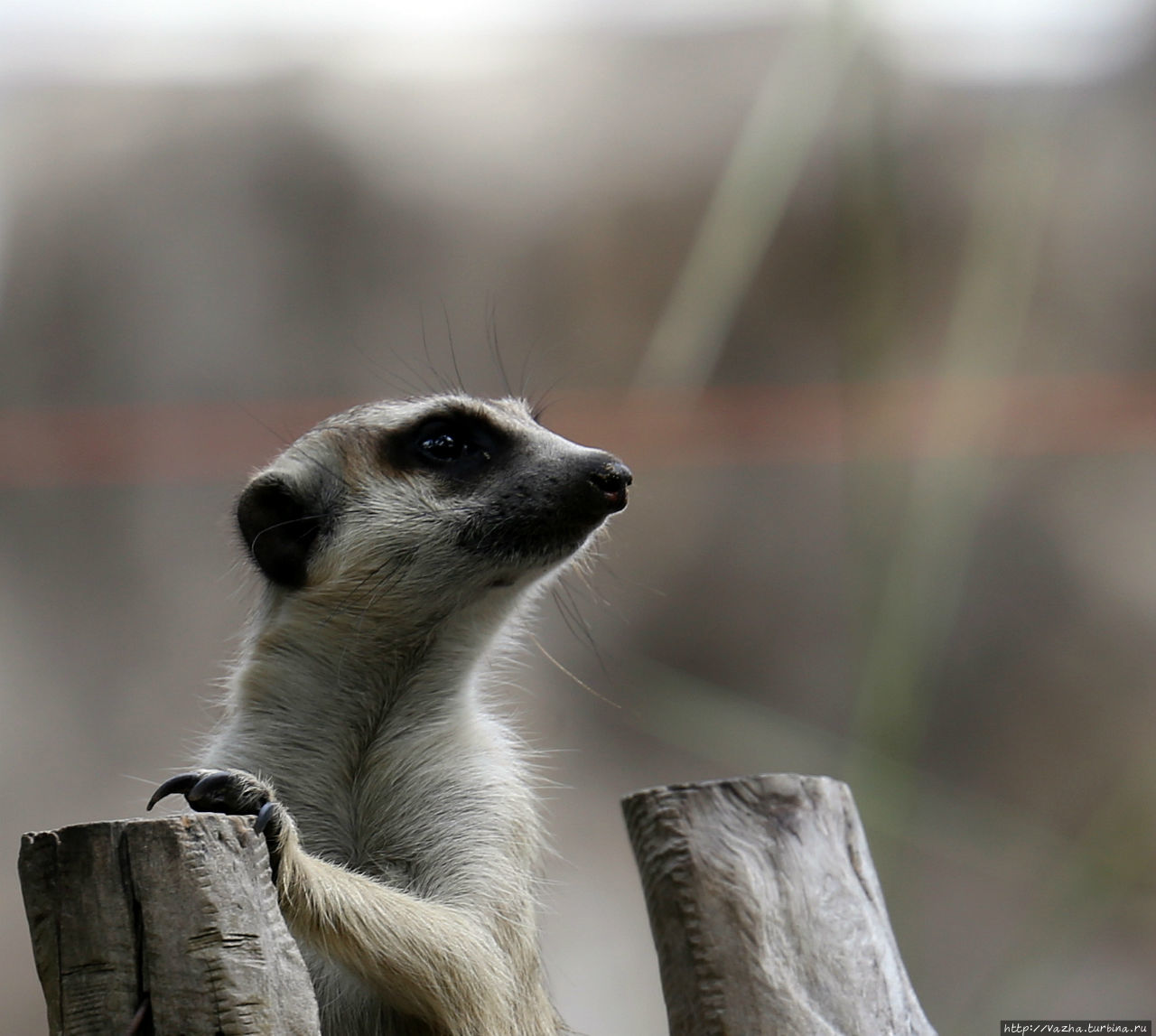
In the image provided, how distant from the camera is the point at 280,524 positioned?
270cm

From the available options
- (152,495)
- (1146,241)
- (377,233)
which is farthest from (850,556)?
(152,495)

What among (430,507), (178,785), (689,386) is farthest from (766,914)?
(689,386)

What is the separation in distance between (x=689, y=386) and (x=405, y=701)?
3.74m

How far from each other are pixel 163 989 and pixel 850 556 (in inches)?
194

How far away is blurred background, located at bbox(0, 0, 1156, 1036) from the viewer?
19.1 ft

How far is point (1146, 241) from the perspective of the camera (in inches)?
243

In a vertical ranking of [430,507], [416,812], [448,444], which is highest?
[448,444]

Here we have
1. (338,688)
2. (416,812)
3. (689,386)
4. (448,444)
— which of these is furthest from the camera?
(689,386)

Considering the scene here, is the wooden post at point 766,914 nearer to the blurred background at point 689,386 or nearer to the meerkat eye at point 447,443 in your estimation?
the meerkat eye at point 447,443

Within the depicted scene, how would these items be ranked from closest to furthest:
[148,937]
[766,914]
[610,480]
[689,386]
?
[148,937], [766,914], [610,480], [689,386]

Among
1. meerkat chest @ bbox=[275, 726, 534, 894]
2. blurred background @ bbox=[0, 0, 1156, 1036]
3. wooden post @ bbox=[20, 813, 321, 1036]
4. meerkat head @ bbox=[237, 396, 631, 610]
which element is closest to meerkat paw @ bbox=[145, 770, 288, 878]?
wooden post @ bbox=[20, 813, 321, 1036]

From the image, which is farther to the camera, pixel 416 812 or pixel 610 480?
pixel 610 480

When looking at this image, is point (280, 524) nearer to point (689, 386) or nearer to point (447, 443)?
point (447, 443)

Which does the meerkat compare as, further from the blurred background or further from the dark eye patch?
the blurred background
